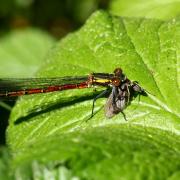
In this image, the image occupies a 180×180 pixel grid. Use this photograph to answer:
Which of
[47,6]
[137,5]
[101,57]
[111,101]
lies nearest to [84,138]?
[111,101]

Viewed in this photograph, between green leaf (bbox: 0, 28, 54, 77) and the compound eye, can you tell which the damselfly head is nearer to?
the compound eye

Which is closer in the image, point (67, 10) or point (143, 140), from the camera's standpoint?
point (143, 140)

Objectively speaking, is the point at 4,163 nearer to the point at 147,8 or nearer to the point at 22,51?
the point at 147,8


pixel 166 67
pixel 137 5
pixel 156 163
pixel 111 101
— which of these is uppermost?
pixel 137 5

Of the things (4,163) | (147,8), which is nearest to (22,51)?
(147,8)

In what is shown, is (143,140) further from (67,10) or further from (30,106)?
(67,10)

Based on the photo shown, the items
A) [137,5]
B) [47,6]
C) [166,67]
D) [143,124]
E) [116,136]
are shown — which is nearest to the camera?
[116,136]

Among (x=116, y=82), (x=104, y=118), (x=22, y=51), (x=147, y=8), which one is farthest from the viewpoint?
(x=22, y=51)
